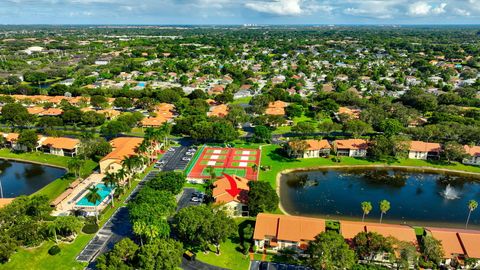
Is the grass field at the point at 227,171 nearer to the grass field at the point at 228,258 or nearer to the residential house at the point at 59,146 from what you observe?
the grass field at the point at 228,258

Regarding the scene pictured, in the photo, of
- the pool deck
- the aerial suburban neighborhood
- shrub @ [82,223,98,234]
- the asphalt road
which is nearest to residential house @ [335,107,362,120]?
the aerial suburban neighborhood

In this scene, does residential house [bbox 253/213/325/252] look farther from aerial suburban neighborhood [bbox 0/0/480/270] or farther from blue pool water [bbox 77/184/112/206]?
blue pool water [bbox 77/184/112/206]

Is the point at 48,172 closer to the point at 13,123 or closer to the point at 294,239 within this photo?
the point at 13,123

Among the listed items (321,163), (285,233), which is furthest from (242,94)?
(285,233)

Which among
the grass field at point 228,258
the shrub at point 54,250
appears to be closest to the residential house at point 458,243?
the grass field at point 228,258

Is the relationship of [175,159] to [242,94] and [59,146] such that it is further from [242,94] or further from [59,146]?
[242,94]

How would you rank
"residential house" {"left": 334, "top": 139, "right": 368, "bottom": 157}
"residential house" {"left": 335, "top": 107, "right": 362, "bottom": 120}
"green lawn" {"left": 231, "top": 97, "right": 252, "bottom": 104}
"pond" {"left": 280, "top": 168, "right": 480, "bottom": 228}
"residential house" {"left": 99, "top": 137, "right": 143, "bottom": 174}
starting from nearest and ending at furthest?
"pond" {"left": 280, "top": 168, "right": 480, "bottom": 228}, "residential house" {"left": 99, "top": 137, "right": 143, "bottom": 174}, "residential house" {"left": 334, "top": 139, "right": 368, "bottom": 157}, "residential house" {"left": 335, "top": 107, "right": 362, "bottom": 120}, "green lawn" {"left": 231, "top": 97, "right": 252, "bottom": 104}
